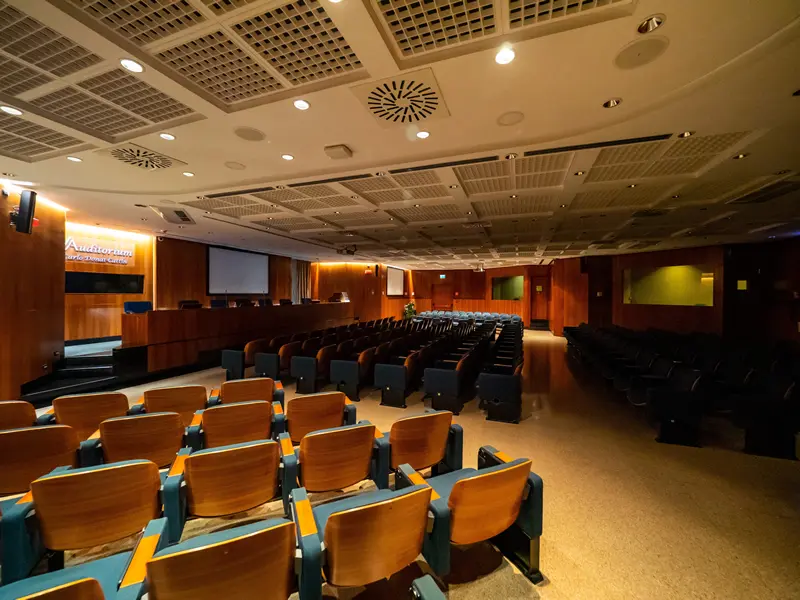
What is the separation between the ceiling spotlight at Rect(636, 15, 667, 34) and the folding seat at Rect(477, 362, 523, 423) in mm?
3877

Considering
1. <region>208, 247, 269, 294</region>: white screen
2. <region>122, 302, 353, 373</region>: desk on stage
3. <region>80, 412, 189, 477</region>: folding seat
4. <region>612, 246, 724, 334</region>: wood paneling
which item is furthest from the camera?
<region>208, 247, 269, 294</region>: white screen

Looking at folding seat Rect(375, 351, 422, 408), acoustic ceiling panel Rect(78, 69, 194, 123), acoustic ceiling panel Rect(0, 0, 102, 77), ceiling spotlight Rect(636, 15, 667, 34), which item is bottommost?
folding seat Rect(375, 351, 422, 408)

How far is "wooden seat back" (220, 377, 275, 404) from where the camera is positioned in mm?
3803

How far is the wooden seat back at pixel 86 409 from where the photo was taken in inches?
124

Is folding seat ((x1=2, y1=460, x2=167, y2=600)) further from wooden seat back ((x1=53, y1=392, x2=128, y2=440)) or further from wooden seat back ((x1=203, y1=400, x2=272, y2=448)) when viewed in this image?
wooden seat back ((x1=53, y1=392, x2=128, y2=440))

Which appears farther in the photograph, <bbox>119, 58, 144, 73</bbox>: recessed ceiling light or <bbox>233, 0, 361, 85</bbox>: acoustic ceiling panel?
<bbox>119, 58, 144, 73</bbox>: recessed ceiling light

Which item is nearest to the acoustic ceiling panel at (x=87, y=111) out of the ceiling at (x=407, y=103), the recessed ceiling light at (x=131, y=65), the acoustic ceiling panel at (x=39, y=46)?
the ceiling at (x=407, y=103)

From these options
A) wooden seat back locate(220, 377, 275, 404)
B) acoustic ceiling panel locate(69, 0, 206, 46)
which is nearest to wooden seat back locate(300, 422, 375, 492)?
wooden seat back locate(220, 377, 275, 404)

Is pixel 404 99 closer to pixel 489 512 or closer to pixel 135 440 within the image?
pixel 489 512

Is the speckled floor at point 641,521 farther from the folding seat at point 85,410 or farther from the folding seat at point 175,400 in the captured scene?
the folding seat at point 85,410

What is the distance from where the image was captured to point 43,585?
1.22m

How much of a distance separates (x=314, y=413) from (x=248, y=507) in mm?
1162

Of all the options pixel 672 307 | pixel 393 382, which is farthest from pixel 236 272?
pixel 672 307

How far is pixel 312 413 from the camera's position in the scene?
328 centimetres
